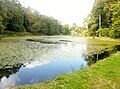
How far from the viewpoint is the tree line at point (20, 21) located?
5519cm

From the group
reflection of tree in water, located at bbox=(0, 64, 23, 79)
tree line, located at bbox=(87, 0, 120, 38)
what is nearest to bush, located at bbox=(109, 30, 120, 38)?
tree line, located at bbox=(87, 0, 120, 38)

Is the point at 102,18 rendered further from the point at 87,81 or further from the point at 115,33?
the point at 87,81

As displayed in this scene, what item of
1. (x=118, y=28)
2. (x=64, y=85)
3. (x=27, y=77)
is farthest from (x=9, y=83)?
(x=118, y=28)

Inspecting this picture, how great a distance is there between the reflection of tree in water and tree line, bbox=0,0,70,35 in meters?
36.5

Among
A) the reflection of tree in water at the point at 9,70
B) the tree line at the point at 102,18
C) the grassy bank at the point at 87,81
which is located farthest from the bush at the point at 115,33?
the grassy bank at the point at 87,81

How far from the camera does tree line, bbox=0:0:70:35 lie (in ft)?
181

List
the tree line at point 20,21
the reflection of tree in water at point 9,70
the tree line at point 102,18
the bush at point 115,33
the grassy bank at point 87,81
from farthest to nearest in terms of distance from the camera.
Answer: the tree line at point 20,21
the tree line at point 102,18
the bush at point 115,33
the reflection of tree in water at point 9,70
the grassy bank at point 87,81

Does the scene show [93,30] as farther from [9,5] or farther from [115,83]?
[115,83]

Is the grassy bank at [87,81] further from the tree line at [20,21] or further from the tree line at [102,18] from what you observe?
the tree line at [20,21]

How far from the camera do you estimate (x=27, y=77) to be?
9.35 meters

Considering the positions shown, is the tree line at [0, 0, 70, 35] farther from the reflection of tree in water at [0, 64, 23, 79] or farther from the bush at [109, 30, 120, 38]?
the reflection of tree in water at [0, 64, 23, 79]

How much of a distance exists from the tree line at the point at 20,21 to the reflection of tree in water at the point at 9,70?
36479mm

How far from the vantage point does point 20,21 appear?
222 ft

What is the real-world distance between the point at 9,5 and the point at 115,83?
58632 mm
